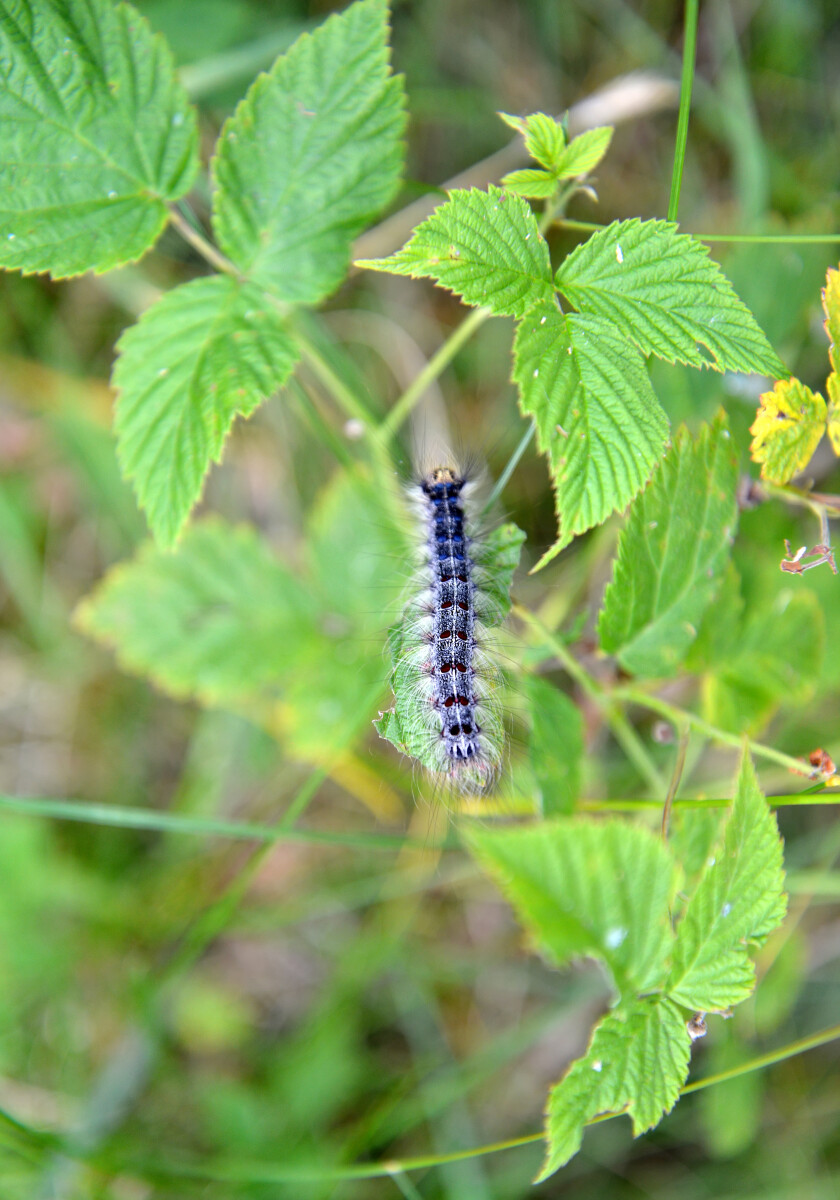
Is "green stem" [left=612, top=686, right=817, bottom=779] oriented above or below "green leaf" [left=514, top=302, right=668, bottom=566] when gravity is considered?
below

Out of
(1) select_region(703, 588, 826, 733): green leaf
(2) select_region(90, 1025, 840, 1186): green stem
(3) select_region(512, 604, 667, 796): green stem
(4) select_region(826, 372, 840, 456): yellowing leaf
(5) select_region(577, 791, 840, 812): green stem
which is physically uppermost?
(4) select_region(826, 372, 840, 456): yellowing leaf

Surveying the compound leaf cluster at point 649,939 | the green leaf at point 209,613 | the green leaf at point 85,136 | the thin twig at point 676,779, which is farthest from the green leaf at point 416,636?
the green leaf at point 85,136

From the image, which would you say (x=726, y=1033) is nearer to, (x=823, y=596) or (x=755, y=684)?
(x=755, y=684)

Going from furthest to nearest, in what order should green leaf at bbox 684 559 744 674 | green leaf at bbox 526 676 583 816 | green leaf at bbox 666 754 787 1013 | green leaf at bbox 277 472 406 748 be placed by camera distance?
green leaf at bbox 277 472 406 748
green leaf at bbox 684 559 744 674
green leaf at bbox 526 676 583 816
green leaf at bbox 666 754 787 1013

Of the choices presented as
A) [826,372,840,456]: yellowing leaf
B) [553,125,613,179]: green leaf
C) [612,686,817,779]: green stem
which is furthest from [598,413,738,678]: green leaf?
[553,125,613,179]: green leaf

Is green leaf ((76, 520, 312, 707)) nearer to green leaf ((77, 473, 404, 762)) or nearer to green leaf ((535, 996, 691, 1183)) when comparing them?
green leaf ((77, 473, 404, 762))

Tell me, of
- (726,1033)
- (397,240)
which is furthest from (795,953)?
(397,240)

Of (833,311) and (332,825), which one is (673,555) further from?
(332,825)
